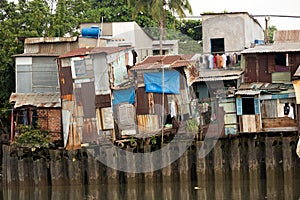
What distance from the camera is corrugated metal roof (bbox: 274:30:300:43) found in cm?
3145

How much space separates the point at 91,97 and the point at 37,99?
258cm

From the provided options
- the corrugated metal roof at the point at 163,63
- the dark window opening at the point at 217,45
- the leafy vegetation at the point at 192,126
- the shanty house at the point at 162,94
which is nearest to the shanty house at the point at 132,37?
the dark window opening at the point at 217,45

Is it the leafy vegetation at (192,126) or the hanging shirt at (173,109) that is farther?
the hanging shirt at (173,109)

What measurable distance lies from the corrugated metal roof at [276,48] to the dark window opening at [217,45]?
352cm

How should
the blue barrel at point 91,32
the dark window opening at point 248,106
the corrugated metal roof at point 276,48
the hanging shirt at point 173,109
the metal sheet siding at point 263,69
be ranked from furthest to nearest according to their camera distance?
the blue barrel at point 91,32 < the metal sheet siding at point 263,69 < the corrugated metal roof at point 276,48 < the hanging shirt at point 173,109 < the dark window opening at point 248,106

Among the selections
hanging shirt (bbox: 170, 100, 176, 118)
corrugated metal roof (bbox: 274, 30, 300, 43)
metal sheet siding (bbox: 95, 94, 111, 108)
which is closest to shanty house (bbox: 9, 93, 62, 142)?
metal sheet siding (bbox: 95, 94, 111, 108)

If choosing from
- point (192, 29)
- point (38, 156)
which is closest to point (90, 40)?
point (38, 156)

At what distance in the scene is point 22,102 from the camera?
1151 inches

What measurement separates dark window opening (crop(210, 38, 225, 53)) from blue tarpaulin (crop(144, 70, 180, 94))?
17.8ft

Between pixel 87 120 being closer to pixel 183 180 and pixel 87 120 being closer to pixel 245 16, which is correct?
pixel 183 180

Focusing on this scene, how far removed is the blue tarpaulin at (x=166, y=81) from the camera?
92.0 feet

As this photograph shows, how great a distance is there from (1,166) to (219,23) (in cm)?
1065

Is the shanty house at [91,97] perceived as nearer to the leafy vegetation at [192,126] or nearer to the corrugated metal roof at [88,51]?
the corrugated metal roof at [88,51]

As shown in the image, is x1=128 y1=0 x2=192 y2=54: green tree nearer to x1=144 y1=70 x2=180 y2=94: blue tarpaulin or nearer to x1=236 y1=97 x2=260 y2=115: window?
x1=144 y1=70 x2=180 y2=94: blue tarpaulin
